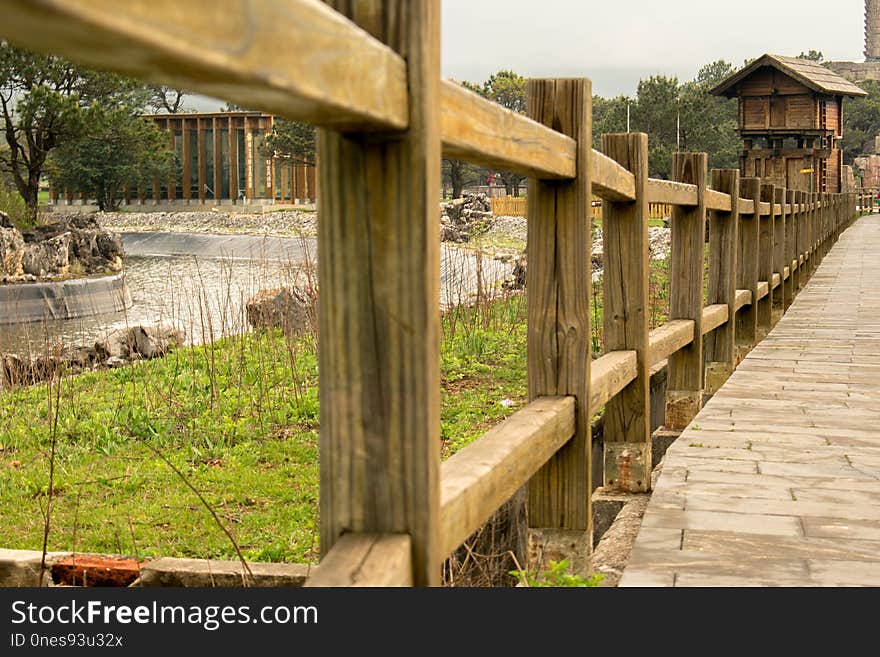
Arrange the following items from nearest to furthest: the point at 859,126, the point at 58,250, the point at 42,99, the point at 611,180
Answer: the point at 611,180
the point at 58,250
the point at 42,99
the point at 859,126

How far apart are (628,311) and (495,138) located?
2.32 metres

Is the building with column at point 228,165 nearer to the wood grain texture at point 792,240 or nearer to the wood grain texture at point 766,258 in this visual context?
the wood grain texture at point 792,240

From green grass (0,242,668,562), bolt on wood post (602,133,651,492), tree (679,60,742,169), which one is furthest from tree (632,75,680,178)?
bolt on wood post (602,133,651,492)

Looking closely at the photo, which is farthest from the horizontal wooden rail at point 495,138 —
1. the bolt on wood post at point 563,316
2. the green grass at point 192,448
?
the green grass at point 192,448

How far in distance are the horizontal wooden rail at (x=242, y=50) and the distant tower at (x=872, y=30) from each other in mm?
138567

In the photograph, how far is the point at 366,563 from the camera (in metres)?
1.68

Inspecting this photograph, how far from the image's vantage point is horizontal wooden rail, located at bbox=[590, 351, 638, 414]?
11.6 ft

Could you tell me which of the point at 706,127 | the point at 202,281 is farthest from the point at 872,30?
the point at 202,281

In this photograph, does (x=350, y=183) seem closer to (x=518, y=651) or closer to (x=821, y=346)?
A: (x=518, y=651)

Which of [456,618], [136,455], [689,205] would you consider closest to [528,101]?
[456,618]

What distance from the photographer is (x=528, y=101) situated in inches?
131

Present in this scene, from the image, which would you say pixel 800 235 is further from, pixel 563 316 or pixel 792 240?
pixel 563 316

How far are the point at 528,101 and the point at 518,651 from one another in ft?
6.40

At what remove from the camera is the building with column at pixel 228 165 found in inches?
2254
